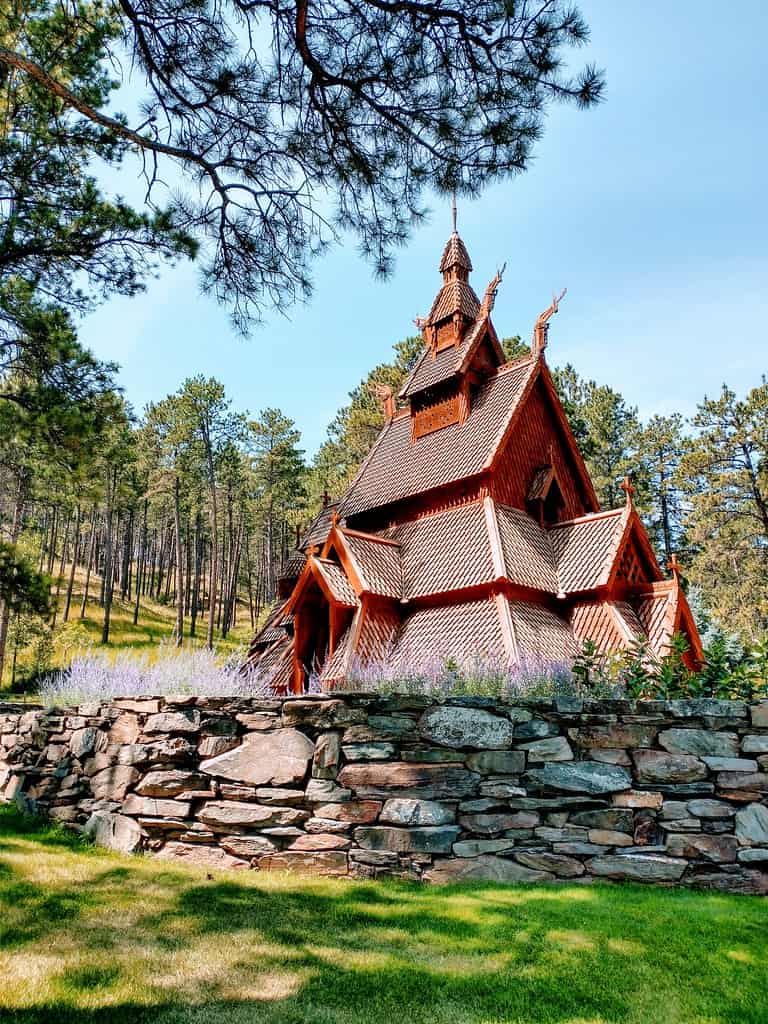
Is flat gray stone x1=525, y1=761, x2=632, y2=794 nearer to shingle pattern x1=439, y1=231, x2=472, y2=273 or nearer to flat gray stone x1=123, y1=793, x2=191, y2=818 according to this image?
flat gray stone x1=123, y1=793, x2=191, y2=818

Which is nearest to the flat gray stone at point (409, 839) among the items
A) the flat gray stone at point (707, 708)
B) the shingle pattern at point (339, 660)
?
the flat gray stone at point (707, 708)

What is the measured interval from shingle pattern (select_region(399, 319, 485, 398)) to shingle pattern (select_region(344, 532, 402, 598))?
4332 millimetres

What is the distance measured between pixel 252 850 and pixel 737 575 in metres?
28.0

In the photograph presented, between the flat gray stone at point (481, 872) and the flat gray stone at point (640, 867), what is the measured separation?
0.47 m

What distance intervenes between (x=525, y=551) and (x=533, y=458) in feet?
9.61

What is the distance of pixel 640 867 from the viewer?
6.11m

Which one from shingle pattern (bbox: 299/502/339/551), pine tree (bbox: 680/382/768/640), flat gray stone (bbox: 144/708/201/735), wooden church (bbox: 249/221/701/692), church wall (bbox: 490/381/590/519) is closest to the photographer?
flat gray stone (bbox: 144/708/201/735)

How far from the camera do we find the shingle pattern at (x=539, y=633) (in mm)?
11211

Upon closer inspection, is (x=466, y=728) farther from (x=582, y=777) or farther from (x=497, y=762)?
(x=582, y=777)

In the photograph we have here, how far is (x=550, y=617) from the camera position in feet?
41.3

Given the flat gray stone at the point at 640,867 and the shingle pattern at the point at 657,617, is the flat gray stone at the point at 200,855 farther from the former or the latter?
the shingle pattern at the point at 657,617

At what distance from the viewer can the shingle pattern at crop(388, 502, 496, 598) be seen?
41.3 feet

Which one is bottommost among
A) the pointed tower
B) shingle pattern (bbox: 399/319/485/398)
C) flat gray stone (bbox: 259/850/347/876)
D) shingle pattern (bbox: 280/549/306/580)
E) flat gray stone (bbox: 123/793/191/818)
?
flat gray stone (bbox: 259/850/347/876)

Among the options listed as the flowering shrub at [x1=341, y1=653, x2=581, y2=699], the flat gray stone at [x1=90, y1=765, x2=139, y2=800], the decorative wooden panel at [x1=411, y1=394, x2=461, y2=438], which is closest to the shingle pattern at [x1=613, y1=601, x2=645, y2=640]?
the flowering shrub at [x1=341, y1=653, x2=581, y2=699]
